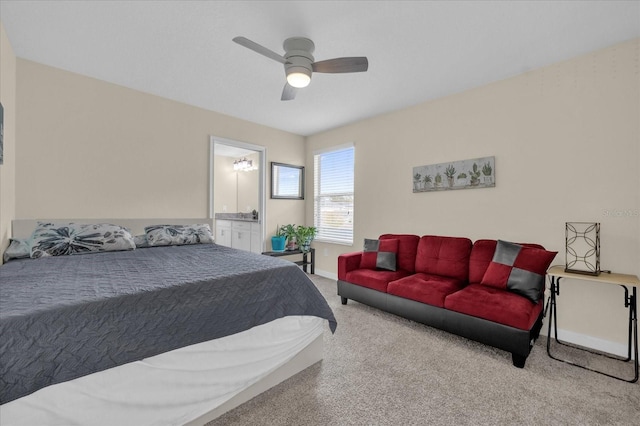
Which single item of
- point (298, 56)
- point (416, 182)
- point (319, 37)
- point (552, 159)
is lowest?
point (416, 182)

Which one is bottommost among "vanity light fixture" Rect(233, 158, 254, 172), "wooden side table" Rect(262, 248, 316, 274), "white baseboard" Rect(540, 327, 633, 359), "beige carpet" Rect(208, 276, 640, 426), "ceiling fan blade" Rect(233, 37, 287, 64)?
"beige carpet" Rect(208, 276, 640, 426)

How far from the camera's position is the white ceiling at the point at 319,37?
6.65 ft

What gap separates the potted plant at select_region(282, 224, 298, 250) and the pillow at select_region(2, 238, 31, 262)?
3156 mm

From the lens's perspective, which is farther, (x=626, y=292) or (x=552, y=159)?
(x=552, y=159)

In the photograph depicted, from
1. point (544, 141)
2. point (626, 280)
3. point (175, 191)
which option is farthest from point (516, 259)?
point (175, 191)

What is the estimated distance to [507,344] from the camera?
2.20 meters

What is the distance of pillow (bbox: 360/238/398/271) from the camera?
3465 millimetres

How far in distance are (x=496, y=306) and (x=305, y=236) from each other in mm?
3130

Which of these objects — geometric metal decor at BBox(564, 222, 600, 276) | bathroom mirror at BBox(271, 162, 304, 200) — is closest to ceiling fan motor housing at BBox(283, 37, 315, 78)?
bathroom mirror at BBox(271, 162, 304, 200)

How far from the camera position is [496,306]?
2.30 m

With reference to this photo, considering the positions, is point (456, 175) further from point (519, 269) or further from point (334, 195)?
point (334, 195)

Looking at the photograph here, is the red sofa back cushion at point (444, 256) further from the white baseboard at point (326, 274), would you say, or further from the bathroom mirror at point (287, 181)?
the bathroom mirror at point (287, 181)

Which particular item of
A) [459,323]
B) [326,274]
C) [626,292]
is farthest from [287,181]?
[626,292]

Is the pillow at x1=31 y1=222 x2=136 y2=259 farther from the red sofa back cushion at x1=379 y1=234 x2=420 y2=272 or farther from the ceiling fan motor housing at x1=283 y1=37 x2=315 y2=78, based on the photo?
the red sofa back cushion at x1=379 y1=234 x2=420 y2=272
